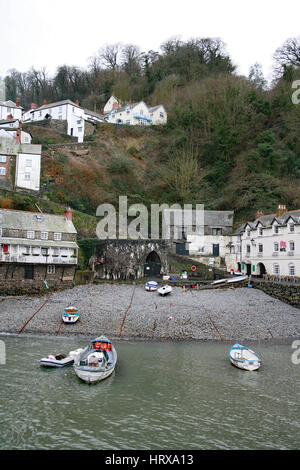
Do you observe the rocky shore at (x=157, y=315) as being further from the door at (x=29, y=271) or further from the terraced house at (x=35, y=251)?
the door at (x=29, y=271)

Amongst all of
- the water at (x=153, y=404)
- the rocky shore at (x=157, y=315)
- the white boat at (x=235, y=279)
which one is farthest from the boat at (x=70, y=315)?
the white boat at (x=235, y=279)

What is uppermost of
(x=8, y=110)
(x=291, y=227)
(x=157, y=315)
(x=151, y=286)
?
(x=8, y=110)

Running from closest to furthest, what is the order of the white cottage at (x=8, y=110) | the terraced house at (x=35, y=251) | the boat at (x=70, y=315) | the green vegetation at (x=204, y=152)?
1. the boat at (x=70, y=315)
2. the terraced house at (x=35, y=251)
3. the green vegetation at (x=204, y=152)
4. the white cottage at (x=8, y=110)

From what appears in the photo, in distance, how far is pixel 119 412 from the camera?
13570mm

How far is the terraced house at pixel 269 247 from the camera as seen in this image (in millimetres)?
35438

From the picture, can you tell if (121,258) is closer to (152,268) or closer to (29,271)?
(152,268)

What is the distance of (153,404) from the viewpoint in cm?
1433

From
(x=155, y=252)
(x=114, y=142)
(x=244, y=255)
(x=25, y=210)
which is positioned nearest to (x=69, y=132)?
(x=114, y=142)

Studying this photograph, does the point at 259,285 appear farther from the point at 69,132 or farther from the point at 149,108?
the point at 149,108

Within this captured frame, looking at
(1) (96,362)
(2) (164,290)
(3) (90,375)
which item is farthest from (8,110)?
(3) (90,375)

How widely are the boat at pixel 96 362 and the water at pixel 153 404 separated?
1.37ft

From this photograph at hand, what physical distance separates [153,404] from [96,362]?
4.77m

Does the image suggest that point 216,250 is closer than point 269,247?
No

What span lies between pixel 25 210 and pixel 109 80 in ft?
168
